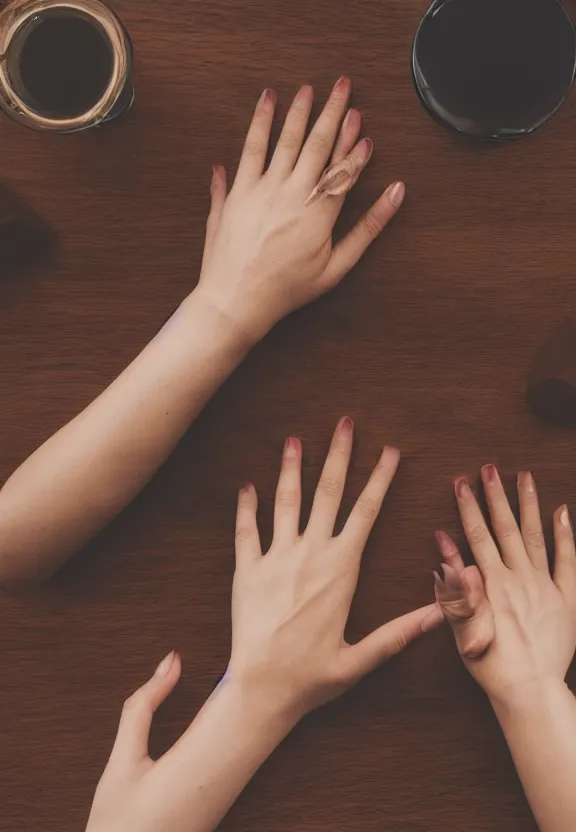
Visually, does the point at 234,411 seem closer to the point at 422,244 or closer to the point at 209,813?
the point at 422,244

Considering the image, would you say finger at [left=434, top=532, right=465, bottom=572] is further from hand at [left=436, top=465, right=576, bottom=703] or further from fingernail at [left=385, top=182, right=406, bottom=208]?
fingernail at [left=385, top=182, right=406, bottom=208]

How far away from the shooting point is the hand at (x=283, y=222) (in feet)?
2.17

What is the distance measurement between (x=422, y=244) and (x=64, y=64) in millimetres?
351

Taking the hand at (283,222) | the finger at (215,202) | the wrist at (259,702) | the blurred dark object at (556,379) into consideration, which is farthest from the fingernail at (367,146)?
the wrist at (259,702)

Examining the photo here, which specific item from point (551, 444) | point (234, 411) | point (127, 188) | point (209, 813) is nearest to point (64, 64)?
point (127, 188)

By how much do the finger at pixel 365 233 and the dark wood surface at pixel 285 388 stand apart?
0.05 ft

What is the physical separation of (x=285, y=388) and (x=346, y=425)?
0.22 ft

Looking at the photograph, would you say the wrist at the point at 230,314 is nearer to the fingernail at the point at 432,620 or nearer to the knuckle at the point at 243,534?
the knuckle at the point at 243,534

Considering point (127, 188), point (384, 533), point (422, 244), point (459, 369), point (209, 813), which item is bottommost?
point (209, 813)

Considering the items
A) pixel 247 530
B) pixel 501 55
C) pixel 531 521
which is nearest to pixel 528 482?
pixel 531 521

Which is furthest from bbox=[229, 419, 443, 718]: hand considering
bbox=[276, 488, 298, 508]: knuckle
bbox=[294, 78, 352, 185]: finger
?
bbox=[294, 78, 352, 185]: finger

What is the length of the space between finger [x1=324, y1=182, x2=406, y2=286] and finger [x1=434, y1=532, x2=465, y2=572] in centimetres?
26

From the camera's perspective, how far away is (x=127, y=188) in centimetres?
67

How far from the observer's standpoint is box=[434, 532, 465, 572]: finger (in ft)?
2.24
